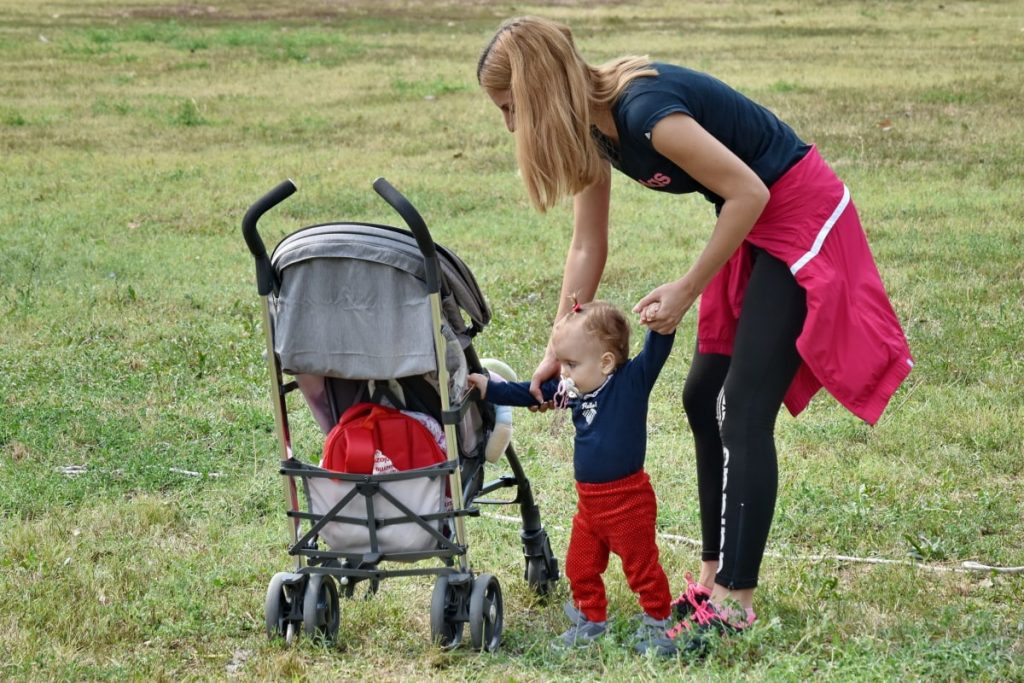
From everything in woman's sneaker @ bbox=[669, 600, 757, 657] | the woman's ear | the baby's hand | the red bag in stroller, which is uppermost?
the woman's ear

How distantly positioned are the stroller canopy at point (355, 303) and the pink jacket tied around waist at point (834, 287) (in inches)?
38.7

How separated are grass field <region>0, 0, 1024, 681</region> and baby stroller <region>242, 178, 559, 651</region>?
0.18 m

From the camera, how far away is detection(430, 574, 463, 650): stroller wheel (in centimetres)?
379

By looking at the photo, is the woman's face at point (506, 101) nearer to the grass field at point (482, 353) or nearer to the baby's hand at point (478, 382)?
the baby's hand at point (478, 382)

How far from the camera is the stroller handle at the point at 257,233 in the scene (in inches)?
143

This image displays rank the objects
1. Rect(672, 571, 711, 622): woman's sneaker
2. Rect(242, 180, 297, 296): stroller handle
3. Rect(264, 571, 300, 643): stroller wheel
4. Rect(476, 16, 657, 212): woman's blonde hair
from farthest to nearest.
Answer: Rect(672, 571, 711, 622): woman's sneaker < Rect(264, 571, 300, 643): stroller wheel < Rect(242, 180, 297, 296): stroller handle < Rect(476, 16, 657, 212): woman's blonde hair

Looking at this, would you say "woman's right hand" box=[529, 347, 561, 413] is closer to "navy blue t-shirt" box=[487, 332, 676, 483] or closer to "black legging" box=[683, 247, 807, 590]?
"navy blue t-shirt" box=[487, 332, 676, 483]

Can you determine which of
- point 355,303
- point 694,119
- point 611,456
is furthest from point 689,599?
point 694,119

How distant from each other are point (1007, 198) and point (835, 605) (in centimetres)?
686

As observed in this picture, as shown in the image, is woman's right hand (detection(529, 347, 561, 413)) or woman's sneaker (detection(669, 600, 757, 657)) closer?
woman's sneaker (detection(669, 600, 757, 657))

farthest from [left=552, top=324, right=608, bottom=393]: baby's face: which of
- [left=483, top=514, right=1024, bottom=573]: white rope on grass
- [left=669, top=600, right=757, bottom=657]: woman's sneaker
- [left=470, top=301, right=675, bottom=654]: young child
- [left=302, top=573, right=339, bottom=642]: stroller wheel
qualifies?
[left=483, top=514, right=1024, bottom=573]: white rope on grass

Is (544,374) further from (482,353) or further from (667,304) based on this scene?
(482,353)

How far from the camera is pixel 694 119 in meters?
3.41

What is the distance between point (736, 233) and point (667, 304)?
26 centimetres
